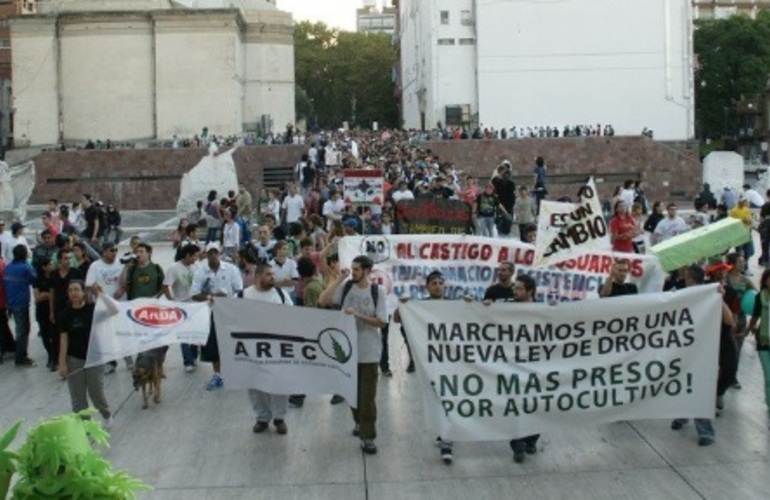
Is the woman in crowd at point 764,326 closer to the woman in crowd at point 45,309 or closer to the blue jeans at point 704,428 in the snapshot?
the blue jeans at point 704,428

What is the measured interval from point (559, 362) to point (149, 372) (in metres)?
4.25

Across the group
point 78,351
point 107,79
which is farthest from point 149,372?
point 107,79

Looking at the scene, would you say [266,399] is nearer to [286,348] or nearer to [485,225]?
[286,348]

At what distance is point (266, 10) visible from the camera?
2184 inches

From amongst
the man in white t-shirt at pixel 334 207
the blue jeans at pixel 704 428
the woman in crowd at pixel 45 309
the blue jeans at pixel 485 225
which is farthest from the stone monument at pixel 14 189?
the blue jeans at pixel 704 428

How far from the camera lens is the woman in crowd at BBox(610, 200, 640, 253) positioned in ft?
48.2

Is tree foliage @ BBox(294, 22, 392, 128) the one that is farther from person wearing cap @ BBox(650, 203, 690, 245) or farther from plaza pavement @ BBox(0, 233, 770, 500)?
plaza pavement @ BBox(0, 233, 770, 500)

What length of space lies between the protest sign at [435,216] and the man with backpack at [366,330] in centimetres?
554

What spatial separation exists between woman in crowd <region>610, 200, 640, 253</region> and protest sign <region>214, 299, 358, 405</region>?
20.2 ft

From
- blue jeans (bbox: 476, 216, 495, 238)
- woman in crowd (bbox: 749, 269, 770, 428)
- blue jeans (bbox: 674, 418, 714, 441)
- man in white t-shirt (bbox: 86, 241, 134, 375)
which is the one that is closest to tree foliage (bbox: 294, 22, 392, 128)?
blue jeans (bbox: 476, 216, 495, 238)

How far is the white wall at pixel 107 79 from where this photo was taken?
1879 inches

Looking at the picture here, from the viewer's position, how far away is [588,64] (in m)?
57.1

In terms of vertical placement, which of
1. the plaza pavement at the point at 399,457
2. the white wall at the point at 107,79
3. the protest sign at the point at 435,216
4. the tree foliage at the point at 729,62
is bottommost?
the plaza pavement at the point at 399,457

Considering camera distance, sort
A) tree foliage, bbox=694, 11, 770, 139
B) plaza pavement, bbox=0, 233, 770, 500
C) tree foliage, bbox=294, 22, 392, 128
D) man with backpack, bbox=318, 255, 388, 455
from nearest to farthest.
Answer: plaza pavement, bbox=0, 233, 770, 500
man with backpack, bbox=318, 255, 388, 455
tree foliage, bbox=694, 11, 770, 139
tree foliage, bbox=294, 22, 392, 128
